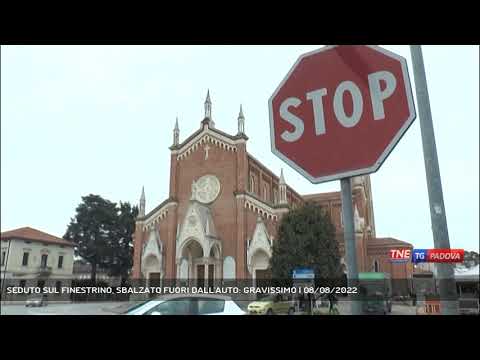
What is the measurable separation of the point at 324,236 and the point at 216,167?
14510 millimetres

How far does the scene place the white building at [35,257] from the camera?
46375 mm

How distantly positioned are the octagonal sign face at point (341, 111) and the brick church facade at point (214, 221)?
30722mm

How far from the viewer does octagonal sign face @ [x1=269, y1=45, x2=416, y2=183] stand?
215cm

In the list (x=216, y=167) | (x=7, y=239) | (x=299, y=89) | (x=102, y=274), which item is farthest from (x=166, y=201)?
(x=299, y=89)

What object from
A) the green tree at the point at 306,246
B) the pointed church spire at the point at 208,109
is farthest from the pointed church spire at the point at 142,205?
the green tree at the point at 306,246

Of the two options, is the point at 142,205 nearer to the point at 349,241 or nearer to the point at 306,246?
the point at 306,246

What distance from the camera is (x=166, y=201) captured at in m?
39.9

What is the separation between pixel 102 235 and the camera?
211ft

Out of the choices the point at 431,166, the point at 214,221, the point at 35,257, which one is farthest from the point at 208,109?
the point at 431,166


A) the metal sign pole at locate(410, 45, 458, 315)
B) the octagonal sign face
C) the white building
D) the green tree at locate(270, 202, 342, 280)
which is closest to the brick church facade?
the green tree at locate(270, 202, 342, 280)

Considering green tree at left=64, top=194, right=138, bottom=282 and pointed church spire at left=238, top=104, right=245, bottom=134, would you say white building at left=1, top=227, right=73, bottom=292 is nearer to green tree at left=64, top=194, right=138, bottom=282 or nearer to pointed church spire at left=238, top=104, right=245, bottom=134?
green tree at left=64, top=194, right=138, bottom=282

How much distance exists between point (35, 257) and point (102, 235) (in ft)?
49.7
